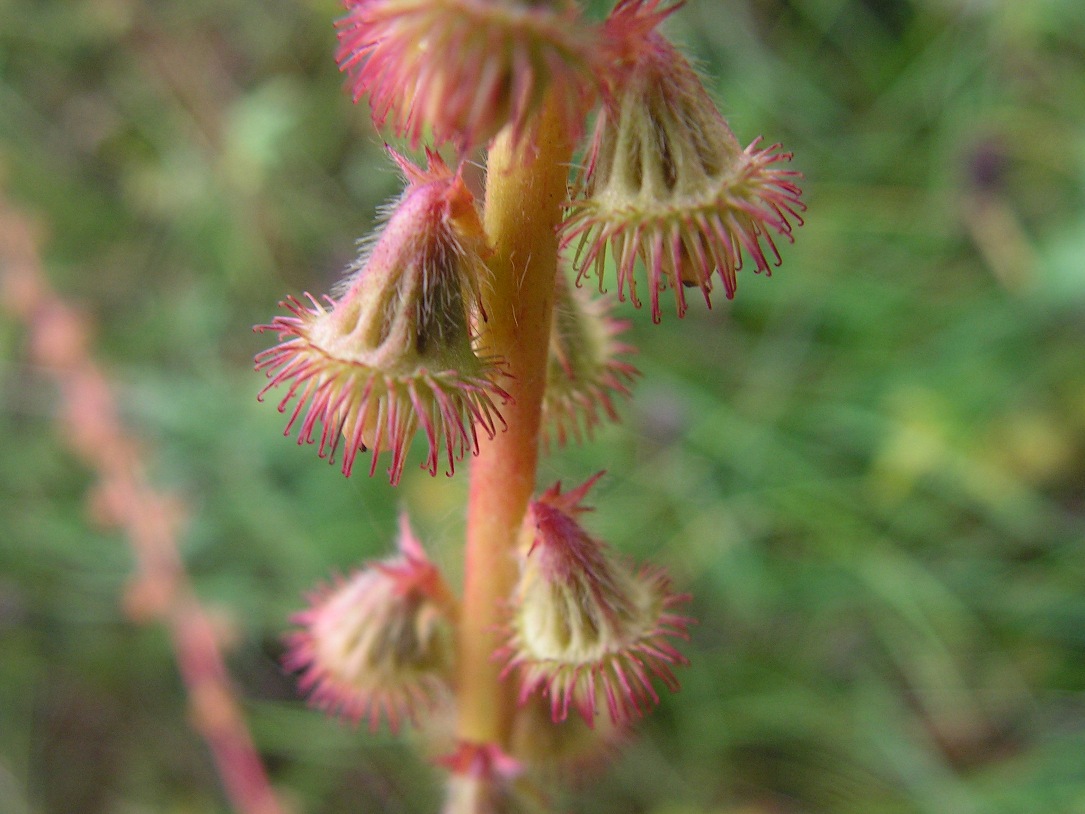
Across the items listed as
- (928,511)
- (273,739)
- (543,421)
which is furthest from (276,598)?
(928,511)

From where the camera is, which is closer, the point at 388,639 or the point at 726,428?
the point at 388,639

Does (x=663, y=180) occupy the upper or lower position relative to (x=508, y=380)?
upper

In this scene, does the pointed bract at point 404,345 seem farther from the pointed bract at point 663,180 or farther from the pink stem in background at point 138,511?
the pink stem in background at point 138,511

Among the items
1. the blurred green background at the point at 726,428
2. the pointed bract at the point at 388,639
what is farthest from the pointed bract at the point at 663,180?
the blurred green background at the point at 726,428

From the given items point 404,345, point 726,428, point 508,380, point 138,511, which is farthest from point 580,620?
point 726,428

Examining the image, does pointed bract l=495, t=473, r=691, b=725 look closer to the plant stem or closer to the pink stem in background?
the plant stem

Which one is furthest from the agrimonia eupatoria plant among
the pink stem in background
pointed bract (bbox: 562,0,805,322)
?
the pink stem in background

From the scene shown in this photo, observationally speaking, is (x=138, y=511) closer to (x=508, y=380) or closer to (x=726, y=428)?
(x=508, y=380)
